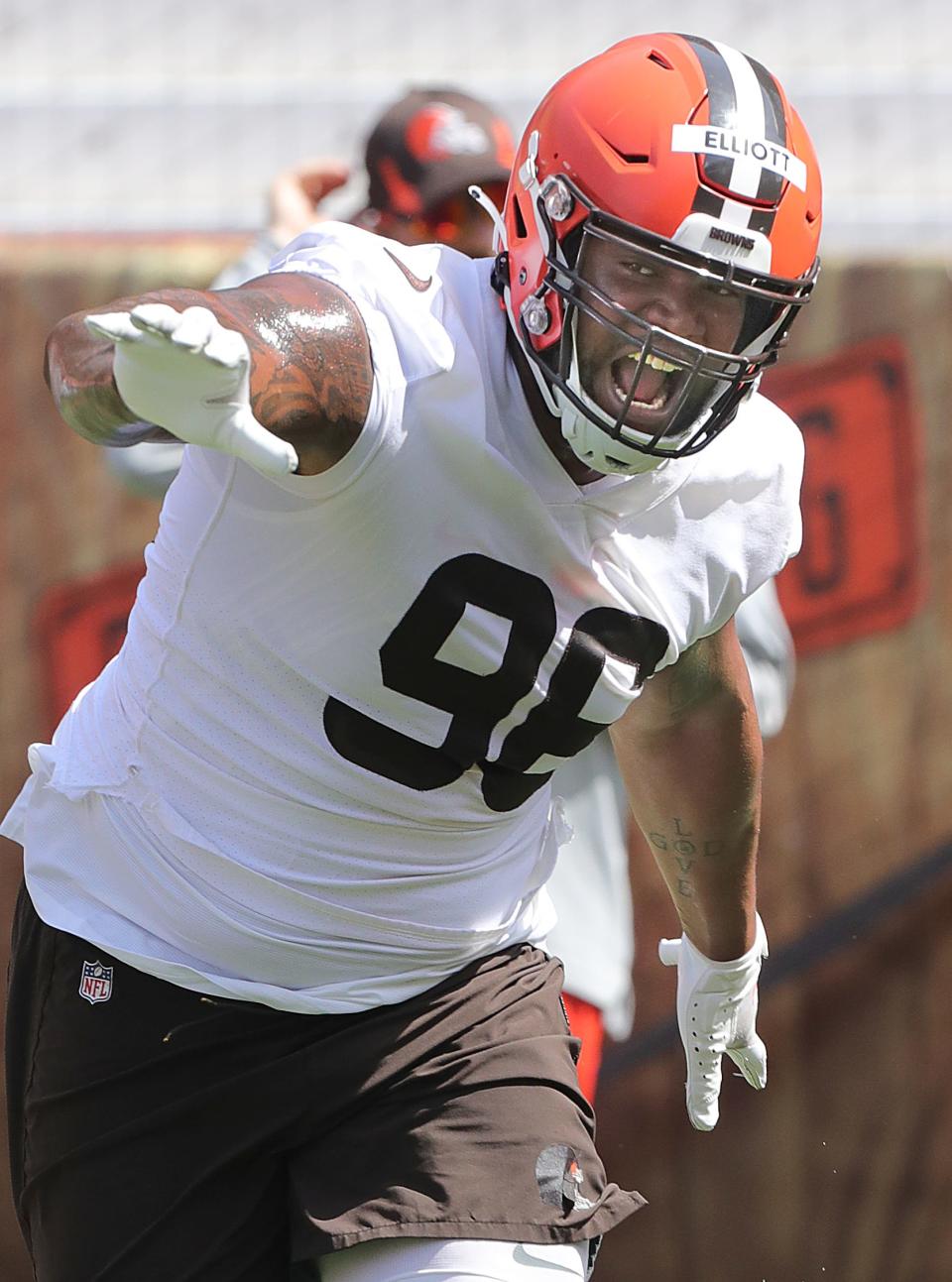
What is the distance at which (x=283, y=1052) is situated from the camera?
2158 mm

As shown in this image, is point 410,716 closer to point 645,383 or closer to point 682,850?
point 645,383

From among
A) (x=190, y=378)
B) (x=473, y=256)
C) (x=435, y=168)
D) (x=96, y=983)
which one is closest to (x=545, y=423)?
(x=190, y=378)

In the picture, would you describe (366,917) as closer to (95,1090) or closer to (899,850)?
(95,1090)

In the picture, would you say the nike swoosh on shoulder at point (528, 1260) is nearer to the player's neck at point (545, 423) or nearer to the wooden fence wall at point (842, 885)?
the player's neck at point (545, 423)

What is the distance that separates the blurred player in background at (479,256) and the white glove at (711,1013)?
1.38 feet

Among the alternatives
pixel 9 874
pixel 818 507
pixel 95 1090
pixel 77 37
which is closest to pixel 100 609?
pixel 9 874

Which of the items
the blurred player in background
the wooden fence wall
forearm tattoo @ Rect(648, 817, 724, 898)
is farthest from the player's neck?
the wooden fence wall

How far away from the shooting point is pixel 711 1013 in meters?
2.60

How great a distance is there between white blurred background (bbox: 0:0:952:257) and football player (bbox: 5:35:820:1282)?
4.59m

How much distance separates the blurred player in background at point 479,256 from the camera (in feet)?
10.8

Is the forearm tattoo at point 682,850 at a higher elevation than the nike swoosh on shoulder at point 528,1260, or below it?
higher

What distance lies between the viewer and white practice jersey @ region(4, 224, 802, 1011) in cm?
196

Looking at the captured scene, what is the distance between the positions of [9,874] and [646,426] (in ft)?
9.22

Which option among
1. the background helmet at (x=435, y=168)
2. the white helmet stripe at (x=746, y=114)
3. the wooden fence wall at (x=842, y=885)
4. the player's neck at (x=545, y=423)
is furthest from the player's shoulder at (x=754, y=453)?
the wooden fence wall at (x=842, y=885)
